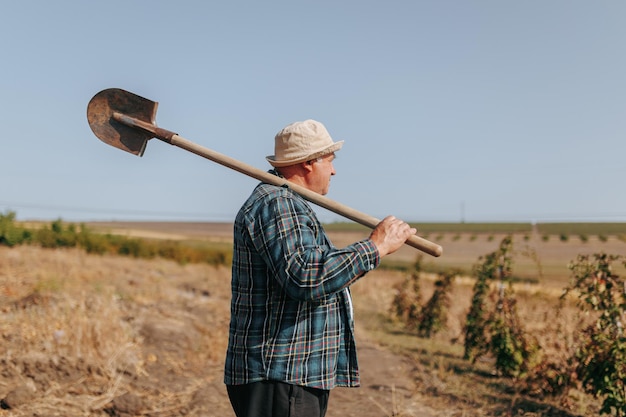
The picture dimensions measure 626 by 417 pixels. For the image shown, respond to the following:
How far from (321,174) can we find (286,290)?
56cm

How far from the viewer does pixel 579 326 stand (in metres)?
5.40

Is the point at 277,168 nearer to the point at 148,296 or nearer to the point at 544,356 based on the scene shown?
the point at 544,356

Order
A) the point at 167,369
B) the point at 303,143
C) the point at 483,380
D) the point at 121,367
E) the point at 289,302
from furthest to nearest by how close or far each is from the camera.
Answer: the point at 483,380 → the point at 167,369 → the point at 121,367 → the point at 303,143 → the point at 289,302

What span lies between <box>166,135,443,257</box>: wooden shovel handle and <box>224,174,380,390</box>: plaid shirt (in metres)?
0.11

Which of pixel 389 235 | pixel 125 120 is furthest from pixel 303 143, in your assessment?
pixel 125 120

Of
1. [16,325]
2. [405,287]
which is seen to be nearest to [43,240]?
[405,287]

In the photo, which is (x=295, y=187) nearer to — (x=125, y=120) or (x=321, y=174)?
(x=321, y=174)

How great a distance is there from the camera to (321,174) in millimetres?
2404

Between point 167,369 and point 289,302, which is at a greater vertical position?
point 289,302

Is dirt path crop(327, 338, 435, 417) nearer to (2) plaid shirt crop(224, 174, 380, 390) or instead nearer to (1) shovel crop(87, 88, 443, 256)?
(2) plaid shirt crop(224, 174, 380, 390)

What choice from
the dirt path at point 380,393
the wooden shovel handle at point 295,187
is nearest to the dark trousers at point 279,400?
the wooden shovel handle at point 295,187

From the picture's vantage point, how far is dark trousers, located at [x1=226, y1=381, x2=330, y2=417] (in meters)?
2.12

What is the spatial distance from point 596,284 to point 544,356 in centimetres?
132

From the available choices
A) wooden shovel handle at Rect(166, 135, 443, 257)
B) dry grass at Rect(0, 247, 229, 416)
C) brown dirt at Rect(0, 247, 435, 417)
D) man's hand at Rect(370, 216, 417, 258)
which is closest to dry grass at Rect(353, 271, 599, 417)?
brown dirt at Rect(0, 247, 435, 417)
